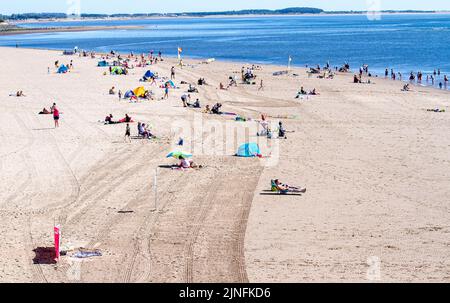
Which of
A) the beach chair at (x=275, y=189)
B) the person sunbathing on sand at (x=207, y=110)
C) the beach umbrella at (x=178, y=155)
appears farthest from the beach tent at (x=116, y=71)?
the beach chair at (x=275, y=189)

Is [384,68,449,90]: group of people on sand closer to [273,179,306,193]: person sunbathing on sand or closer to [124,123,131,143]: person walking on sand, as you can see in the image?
[124,123,131,143]: person walking on sand

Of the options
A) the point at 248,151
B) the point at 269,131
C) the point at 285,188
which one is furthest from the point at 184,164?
the point at 269,131

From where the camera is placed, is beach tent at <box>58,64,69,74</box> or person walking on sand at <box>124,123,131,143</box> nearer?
person walking on sand at <box>124,123,131,143</box>

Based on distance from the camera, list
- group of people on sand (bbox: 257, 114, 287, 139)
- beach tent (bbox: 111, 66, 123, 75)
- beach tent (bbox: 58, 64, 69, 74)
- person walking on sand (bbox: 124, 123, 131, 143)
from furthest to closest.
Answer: beach tent (bbox: 58, 64, 69, 74)
beach tent (bbox: 111, 66, 123, 75)
group of people on sand (bbox: 257, 114, 287, 139)
person walking on sand (bbox: 124, 123, 131, 143)

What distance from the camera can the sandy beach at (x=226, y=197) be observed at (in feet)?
42.4

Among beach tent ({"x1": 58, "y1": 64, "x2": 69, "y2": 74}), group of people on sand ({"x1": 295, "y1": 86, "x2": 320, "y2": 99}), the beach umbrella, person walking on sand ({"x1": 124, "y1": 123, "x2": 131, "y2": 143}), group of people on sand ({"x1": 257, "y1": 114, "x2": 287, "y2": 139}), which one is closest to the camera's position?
the beach umbrella

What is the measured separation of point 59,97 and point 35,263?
81.6 feet

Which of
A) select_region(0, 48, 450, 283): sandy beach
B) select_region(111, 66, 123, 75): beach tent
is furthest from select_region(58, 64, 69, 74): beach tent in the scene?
select_region(0, 48, 450, 283): sandy beach

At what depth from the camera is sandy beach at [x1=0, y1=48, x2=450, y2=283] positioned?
1292 cm

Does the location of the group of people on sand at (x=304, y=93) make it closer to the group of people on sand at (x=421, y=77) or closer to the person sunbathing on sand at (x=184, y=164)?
the group of people on sand at (x=421, y=77)

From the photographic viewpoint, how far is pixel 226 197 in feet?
58.4

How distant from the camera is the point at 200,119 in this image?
30016 mm

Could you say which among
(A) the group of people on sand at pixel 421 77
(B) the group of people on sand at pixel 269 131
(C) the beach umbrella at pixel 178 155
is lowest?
(A) the group of people on sand at pixel 421 77
